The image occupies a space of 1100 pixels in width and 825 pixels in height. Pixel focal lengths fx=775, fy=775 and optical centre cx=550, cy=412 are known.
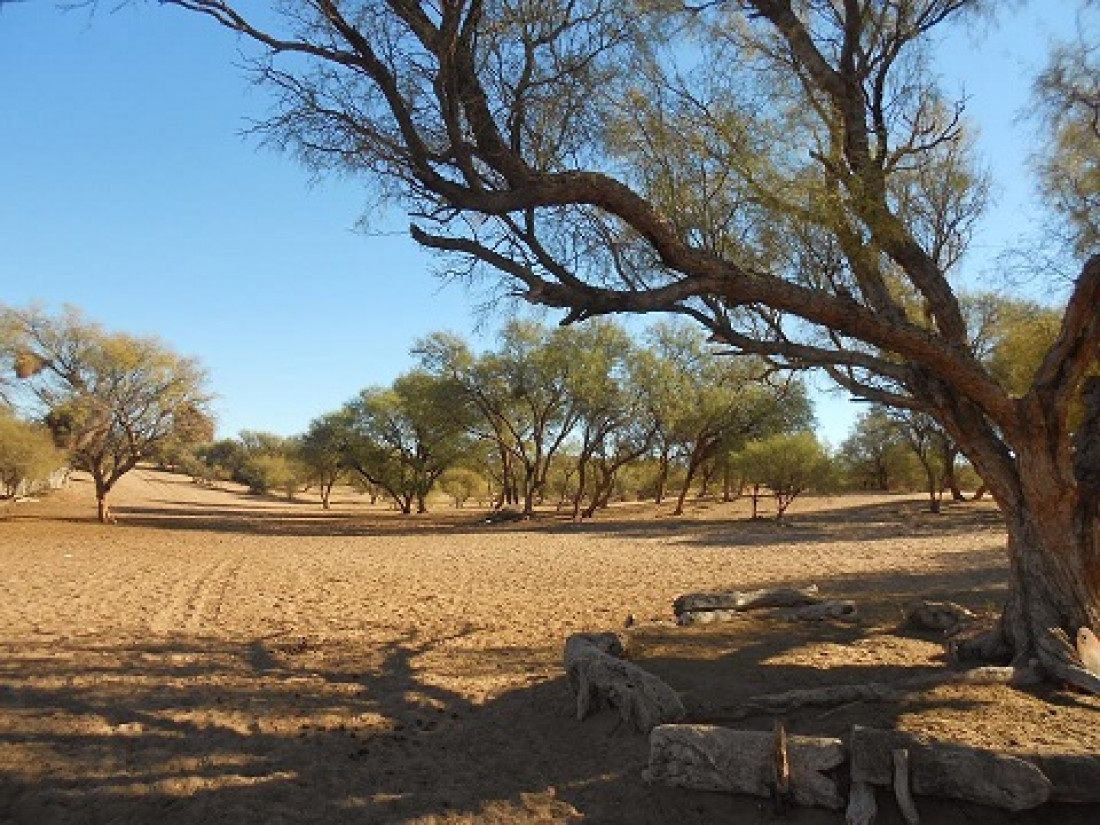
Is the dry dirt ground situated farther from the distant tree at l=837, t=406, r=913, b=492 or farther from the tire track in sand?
the distant tree at l=837, t=406, r=913, b=492

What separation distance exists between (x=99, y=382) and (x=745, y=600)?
24473 millimetres

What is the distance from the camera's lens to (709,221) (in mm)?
6984

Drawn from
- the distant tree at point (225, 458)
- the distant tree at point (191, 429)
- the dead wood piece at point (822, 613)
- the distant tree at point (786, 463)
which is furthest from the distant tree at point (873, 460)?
the distant tree at point (225, 458)

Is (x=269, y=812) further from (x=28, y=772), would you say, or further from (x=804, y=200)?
(x=804, y=200)

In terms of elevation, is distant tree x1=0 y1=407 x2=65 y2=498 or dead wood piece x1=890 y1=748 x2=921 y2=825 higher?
distant tree x1=0 y1=407 x2=65 y2=498

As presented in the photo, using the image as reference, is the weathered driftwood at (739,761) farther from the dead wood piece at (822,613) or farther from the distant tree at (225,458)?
the distant tree at (225,458)

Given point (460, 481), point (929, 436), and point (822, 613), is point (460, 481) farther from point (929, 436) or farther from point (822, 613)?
point (822, 613)

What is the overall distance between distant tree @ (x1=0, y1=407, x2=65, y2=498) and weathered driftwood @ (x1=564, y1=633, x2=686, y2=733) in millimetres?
28873

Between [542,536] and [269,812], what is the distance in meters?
21.4

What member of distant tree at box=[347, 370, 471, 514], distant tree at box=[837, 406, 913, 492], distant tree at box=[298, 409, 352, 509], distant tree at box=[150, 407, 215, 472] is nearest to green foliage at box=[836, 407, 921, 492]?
distant tree at box=[837, 406, 913, 492]

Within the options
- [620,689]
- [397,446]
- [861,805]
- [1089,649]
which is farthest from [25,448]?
[1089,649]

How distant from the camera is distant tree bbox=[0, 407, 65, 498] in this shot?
91.8ft

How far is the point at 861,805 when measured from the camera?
13.3ft

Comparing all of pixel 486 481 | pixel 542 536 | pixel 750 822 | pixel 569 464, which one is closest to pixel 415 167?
pixel 750 822
